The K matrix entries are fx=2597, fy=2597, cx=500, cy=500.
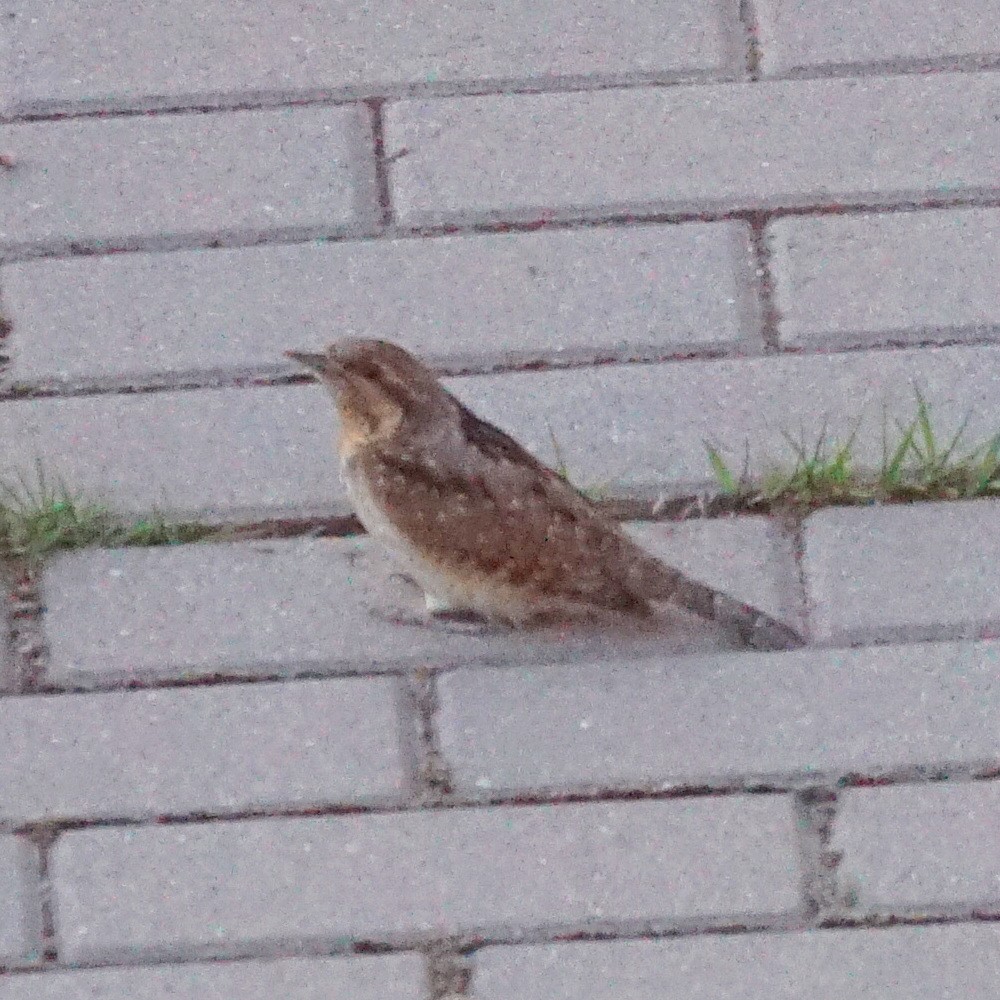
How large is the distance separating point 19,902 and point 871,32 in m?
2.14

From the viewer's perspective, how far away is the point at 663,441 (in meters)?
3.88

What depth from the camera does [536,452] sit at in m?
3.88

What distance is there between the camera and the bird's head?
3.63 metres

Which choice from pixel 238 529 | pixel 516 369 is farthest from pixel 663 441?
pixel 238 529

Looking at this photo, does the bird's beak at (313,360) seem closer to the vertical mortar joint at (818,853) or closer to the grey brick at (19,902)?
the grey brick at (19,902)

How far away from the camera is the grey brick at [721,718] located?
3432mm

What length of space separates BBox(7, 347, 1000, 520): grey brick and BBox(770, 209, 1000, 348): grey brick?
54mm

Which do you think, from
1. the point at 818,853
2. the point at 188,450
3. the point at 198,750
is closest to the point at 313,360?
the point at 188,450

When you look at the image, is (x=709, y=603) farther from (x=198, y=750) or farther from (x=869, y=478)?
(x=198, y=750)

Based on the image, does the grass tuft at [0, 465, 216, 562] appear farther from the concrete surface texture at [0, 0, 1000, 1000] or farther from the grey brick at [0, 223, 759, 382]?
the grey brick at [0, 223, 759, 382]

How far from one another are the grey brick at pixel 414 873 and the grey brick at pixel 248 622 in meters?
0.29

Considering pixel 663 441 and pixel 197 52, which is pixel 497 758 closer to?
pixel 663 441

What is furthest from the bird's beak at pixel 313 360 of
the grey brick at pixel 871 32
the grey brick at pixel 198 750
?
the grey brick at pixel 871 32

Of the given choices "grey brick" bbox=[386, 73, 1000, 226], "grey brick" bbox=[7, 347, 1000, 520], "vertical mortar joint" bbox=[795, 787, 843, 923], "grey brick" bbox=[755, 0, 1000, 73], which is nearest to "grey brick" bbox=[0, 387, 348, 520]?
"grey brick" bbox=[7, 347, 1000, 520]
